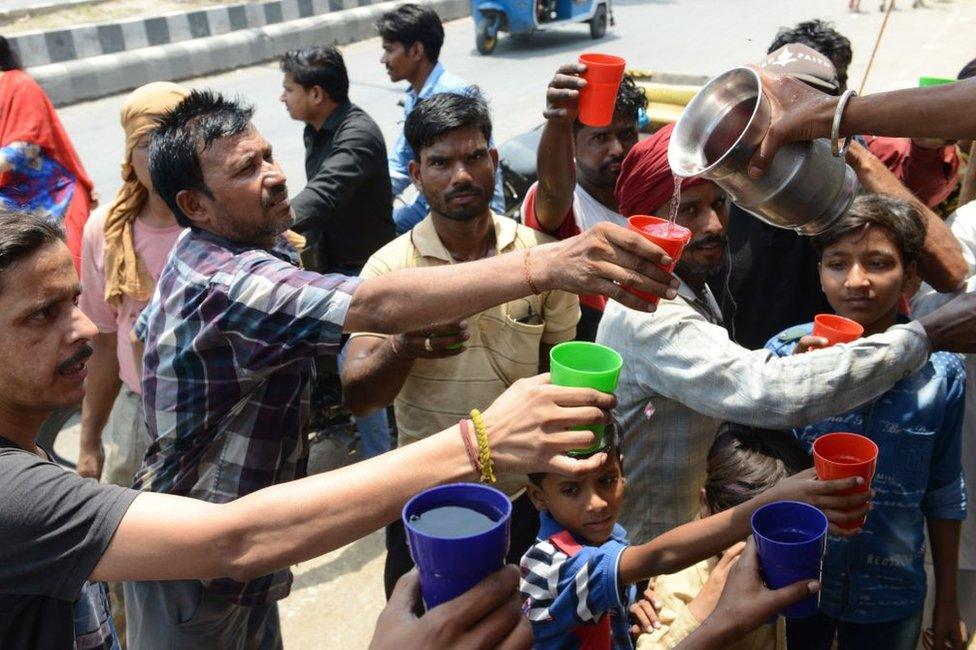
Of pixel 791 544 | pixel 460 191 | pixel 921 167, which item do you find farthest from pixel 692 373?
pixel 921 167

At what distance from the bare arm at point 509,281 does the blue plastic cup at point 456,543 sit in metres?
0.68

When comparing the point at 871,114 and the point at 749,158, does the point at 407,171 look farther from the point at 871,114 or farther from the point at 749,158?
the point at 871,114

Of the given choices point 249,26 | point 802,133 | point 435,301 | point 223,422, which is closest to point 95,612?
point 223,422

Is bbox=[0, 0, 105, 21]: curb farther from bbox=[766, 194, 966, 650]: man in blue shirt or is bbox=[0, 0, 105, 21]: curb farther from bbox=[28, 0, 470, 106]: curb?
bbox=[766, 194, 966, 650]: man in blue shirt

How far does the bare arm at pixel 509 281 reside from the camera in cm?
197

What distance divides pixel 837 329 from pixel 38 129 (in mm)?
4001

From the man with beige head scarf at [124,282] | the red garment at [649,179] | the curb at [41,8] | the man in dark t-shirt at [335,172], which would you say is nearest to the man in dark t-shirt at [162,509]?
the red garment at [649,179]

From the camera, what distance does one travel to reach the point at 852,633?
2.67 metres

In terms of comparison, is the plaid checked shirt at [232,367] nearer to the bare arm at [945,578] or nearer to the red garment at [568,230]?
the red garment at [568,230]

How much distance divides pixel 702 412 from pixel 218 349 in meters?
1.24

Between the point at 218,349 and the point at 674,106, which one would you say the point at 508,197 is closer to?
the point at 674,106

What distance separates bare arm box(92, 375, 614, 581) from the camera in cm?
173

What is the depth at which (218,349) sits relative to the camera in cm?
240

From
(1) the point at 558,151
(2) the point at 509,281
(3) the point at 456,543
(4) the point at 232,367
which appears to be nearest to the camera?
(3) the point at 456,543
